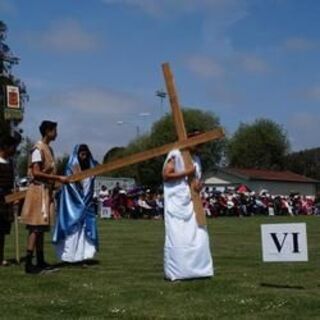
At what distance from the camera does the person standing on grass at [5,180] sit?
1257 cm

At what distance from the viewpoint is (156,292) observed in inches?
372

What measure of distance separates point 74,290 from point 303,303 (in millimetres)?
2784

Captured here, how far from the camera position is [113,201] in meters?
40.6

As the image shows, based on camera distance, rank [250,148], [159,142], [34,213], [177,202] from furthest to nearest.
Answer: [250,148]
[159,142]
[34,213]
[177,202]

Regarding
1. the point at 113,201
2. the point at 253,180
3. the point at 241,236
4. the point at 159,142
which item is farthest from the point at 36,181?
the point at 253,180

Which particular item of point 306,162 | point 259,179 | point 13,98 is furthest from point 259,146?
point 13,98

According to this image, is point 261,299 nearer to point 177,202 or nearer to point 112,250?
point 177,202

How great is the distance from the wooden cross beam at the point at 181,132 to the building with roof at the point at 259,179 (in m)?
86.8

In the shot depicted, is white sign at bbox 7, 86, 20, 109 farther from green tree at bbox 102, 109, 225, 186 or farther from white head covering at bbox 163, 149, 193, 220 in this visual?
green tree at bbox 102, 109, 225, 186

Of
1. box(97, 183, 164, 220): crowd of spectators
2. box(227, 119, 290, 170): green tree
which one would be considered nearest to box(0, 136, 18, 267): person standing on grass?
box(97, 183, 164, 220): crowd of spectators

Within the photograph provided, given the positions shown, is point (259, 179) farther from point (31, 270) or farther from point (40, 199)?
point (31, 270)

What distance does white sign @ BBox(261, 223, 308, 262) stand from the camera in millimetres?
10203

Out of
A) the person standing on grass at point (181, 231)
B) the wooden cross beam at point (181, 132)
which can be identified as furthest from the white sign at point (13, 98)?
the person standing on grass at point (181, 231)

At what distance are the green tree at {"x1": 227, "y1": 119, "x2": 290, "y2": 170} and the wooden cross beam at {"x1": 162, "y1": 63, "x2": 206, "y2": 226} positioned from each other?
97648mm
